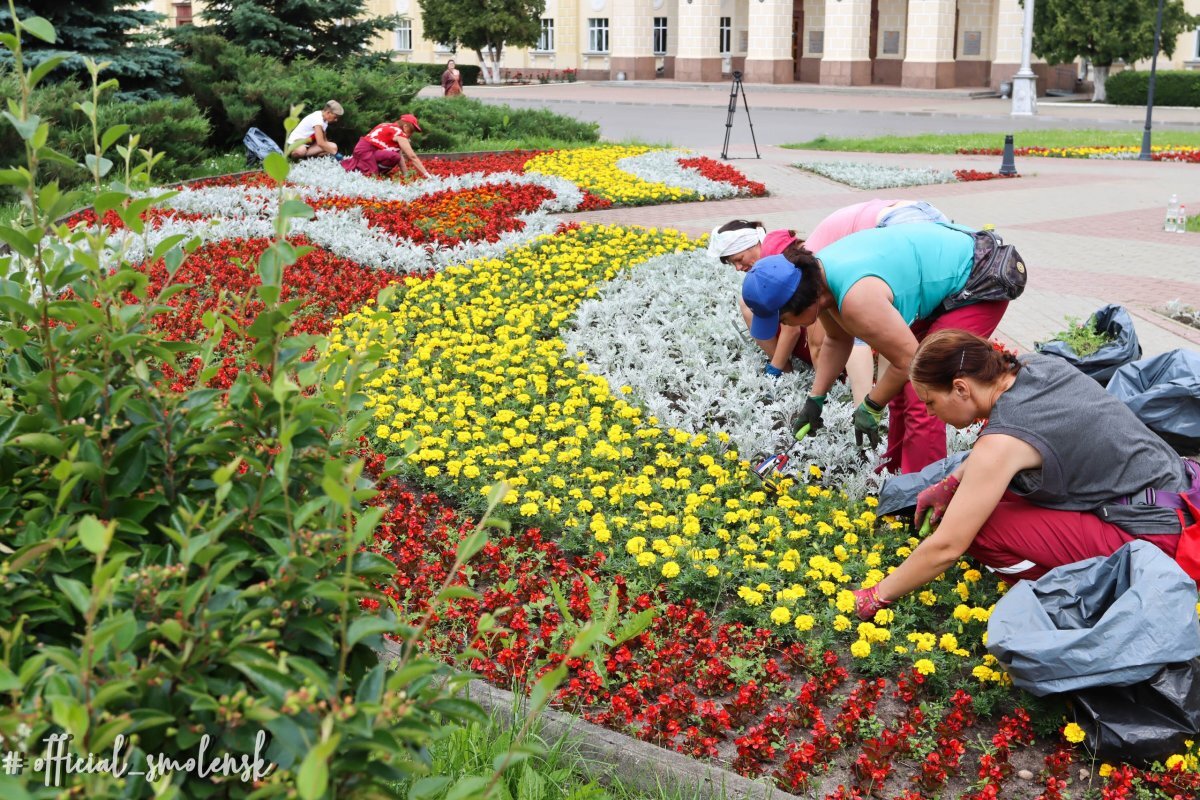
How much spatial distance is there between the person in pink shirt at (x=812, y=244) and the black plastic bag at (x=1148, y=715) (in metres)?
2.28

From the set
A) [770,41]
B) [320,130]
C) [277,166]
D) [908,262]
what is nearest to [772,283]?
[908,262]

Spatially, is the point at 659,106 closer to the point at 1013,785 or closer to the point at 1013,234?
the point at 1013,234

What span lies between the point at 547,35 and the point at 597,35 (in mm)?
2635

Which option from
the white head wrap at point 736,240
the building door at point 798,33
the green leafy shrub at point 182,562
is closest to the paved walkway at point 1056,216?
the white head wrap at point 736,240

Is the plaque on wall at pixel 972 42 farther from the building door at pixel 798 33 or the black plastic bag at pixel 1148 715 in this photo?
the black plastic bag at pixel 1148 715

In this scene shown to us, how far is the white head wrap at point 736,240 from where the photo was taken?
19.9 feet

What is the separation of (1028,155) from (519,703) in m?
18.0

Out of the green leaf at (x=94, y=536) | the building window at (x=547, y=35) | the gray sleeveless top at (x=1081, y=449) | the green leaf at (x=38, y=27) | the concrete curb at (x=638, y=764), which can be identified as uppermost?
the building window at (x=547, y=35)

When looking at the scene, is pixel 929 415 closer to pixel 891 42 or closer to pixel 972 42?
pixel 972 42

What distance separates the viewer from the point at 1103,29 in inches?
1261

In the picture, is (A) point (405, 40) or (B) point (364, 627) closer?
(B) point (364, 627)

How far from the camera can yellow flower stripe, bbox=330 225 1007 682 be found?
3.93m

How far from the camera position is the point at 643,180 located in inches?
567

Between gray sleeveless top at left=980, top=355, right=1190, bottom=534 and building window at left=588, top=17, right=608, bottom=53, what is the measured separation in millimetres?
46774
